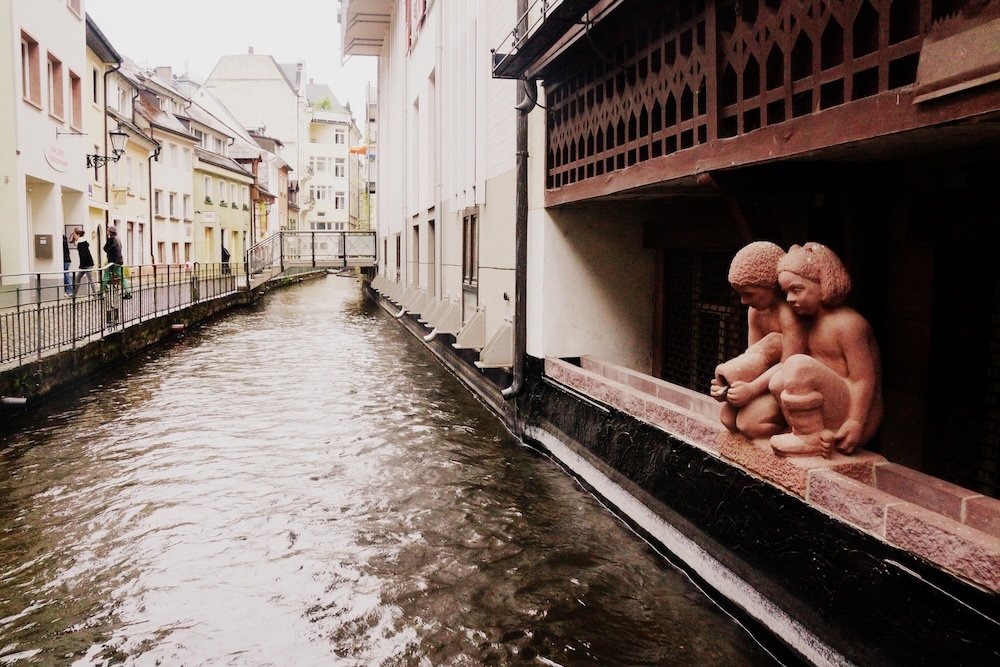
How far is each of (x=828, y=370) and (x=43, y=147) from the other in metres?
19.2

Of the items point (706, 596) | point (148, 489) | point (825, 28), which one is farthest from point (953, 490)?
point (148, 489)

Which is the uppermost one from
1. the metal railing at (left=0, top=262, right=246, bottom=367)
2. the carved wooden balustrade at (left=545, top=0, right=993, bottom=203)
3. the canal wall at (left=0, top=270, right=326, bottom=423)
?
the carved wooden balustrade at (left=545, top=0, right=993, bottom=203)

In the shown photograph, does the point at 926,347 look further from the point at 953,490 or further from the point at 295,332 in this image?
the point at 295,332

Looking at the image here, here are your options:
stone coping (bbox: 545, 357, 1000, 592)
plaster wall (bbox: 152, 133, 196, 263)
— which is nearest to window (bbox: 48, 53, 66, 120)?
plaster wall (bbox: 152, 133, 196, 263)

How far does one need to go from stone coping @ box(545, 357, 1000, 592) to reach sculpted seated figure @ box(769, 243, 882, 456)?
120mm

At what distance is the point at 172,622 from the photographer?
4.46 m

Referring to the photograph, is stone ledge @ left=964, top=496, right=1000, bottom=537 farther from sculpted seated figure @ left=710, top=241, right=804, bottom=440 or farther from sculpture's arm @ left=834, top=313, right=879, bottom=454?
sculpted seated figure @ left=710, top=241, right=804, bottom=440

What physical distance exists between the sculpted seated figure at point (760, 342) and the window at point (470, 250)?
8.17 meters

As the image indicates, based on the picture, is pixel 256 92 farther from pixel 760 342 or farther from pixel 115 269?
pixel 760 342

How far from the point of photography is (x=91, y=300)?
514 inches

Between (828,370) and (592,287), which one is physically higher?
(592,287)

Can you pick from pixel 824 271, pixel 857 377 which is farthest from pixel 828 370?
pixel 824 271

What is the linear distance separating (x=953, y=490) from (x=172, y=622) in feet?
12.3

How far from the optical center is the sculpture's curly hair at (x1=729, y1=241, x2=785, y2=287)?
14.0 ft
